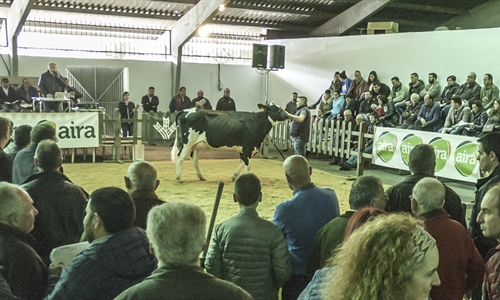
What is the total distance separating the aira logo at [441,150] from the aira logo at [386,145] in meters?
1.10

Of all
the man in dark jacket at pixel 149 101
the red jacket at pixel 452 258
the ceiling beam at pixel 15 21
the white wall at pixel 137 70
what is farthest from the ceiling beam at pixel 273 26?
the red jacket at pixel 452 258

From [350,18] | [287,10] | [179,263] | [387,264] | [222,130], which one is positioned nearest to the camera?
[387,264]

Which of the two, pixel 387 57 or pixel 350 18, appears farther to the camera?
pixel 350 18

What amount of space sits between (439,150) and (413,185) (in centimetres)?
695

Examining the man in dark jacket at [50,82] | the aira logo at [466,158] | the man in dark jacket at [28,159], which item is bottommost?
the aira logo at [466,158]

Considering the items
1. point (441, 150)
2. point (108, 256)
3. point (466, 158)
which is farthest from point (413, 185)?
point (441, 150)

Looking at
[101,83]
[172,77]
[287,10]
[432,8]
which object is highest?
[432,8]

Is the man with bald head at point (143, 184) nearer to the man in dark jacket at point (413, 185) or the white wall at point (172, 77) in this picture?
the man in dark jacket at point (413, 185)

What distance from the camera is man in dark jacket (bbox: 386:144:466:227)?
4.05m

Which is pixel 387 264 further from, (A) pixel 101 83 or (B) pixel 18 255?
(A) pixel 101 83

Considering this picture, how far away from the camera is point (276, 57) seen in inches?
777

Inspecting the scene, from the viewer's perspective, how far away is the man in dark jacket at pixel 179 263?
6.14 feet

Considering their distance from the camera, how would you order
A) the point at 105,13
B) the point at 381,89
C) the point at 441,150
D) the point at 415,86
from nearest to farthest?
the point at 441,150 → the point at 415,86 → the point at 381,89 → the point at 105,13

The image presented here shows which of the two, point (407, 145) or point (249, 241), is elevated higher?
point (249, 241)
